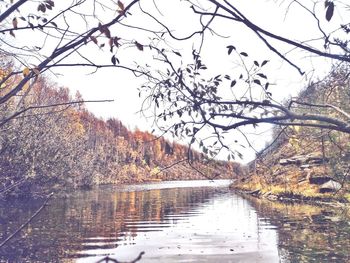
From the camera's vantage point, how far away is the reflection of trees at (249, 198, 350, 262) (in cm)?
1552

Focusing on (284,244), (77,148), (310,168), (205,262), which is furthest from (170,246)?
(77,148)

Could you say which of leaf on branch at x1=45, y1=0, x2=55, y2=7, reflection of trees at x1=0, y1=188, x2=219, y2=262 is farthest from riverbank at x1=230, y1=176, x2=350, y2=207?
leaf on branch at x1=45, y1=0, x2=55, y2=7

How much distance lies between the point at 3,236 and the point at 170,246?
27.9ft

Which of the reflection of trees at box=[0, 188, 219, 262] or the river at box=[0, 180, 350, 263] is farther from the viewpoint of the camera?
the reflection of trees at box=[0, 188, 219, 262]

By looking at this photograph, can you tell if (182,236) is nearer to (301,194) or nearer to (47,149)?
(301,194)

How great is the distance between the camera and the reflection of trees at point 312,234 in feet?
50.9

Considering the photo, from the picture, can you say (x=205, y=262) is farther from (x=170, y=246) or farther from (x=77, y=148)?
(x=77, y=148)

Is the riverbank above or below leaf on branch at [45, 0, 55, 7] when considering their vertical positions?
below

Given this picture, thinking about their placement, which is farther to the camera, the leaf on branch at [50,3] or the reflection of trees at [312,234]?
the reflection of trees at [312,234]

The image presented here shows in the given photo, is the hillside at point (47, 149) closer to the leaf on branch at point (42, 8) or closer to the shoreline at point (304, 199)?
the leaf on branch at point (42, 8)

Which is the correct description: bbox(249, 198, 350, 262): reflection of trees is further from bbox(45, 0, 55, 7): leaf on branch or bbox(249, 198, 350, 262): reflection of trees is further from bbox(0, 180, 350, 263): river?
bbox(45, 0, 55, 7): leaf on branch

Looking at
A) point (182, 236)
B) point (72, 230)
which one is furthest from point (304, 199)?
point (72, 230)

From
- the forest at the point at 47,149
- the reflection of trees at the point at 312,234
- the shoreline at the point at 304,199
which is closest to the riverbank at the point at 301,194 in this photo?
the shoreline at the point at 304,199

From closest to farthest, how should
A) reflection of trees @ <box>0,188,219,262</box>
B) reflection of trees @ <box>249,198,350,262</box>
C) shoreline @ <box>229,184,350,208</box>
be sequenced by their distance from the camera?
reflection of trees @ <box>249,198,350,262</box>
reflection of trees @ <box>0,188,219,262</box>
shoreline @ <box>229,184,350,208</box>
